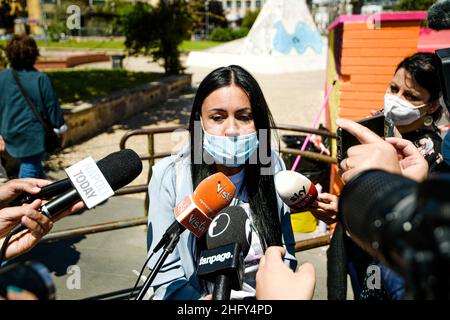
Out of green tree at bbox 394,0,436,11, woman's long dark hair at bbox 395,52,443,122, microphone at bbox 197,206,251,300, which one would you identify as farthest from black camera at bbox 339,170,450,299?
green tree at bbox 394,0,436,11

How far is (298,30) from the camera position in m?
23.5

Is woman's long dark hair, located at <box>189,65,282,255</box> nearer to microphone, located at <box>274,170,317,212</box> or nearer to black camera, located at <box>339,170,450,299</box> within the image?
microphone, located at <box>274,170,317,212</box>

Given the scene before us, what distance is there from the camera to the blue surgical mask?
6.17ft

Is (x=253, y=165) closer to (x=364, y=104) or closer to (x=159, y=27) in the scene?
(x=364, y=104)

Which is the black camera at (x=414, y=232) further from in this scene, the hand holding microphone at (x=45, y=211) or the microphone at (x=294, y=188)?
the hand holding microphone at (x=45, y=211)

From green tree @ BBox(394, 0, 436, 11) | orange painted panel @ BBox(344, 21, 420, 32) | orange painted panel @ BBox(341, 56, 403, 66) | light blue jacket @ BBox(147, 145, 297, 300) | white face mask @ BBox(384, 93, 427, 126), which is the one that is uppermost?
green tree @ BBox(394, 0, 436, 11)

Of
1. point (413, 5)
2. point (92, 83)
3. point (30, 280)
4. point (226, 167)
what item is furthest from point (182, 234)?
point (413, 5)

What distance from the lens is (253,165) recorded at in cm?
202

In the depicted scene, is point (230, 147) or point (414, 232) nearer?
point (414, 232)

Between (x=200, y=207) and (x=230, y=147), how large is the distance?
0.56 m

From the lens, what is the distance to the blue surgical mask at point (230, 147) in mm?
1880

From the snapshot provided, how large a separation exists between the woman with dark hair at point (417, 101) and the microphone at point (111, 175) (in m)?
1.46

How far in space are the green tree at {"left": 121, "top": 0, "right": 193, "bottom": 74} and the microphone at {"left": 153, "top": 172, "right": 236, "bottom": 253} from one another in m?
13.9

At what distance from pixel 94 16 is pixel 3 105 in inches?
1040
